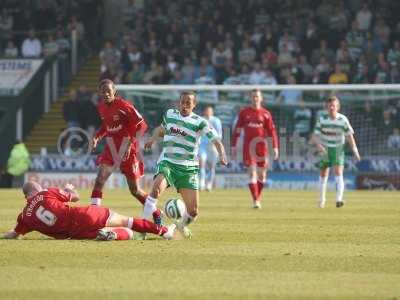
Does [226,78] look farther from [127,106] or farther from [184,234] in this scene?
[184,234]

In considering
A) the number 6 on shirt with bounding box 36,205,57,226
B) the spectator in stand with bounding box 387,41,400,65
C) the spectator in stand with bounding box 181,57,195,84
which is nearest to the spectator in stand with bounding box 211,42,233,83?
the spectator in stand with bounding box 181,57,195,84

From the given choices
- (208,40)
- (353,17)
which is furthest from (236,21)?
(353,17)

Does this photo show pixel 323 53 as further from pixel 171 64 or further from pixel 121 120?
pixel 121 120

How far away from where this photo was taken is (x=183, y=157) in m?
14.0

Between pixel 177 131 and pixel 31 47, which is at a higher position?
pixel 31 47

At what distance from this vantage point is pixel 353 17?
3419cm

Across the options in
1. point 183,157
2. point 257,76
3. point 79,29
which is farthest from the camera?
point 79,29

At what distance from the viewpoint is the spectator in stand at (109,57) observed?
3488 cm

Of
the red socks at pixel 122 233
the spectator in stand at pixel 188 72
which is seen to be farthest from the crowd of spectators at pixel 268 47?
the red socks at pixel 122 233

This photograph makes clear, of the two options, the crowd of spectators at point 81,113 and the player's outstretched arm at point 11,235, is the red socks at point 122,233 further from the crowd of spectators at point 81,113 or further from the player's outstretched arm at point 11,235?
the crowd of spectators at point 81,113

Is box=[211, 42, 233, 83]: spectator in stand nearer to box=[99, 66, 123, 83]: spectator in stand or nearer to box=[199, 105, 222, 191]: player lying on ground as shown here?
box=[99, 66, 123, 83]: spectator in stand

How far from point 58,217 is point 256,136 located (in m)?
9.51

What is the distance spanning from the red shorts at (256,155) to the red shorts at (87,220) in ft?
28.3

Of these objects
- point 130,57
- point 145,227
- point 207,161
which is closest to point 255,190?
point 145,227
